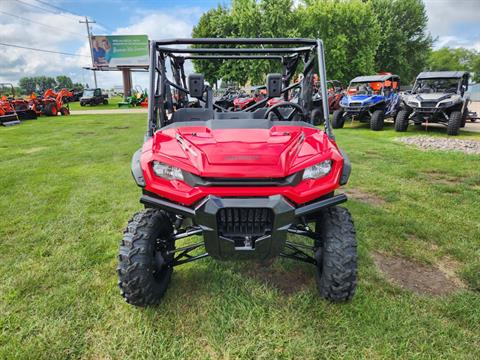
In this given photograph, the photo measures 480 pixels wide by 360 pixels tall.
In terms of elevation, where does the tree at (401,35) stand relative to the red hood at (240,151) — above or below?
above

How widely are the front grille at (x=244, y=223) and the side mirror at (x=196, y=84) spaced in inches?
61.5

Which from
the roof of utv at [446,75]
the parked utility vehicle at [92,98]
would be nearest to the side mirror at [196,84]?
the roof of utv at [446,75]

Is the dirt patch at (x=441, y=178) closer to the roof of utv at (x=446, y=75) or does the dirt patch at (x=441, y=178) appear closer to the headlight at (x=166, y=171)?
the headlight at (x=166, y=171)

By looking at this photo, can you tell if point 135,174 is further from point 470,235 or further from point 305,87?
point 470,235

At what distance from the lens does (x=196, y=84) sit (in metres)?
3.08

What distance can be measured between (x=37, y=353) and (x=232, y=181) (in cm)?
143

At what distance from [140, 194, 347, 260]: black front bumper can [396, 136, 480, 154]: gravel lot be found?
6.72 meters

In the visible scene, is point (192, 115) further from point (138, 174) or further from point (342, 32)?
point (342, 32)

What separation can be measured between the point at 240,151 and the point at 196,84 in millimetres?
1458

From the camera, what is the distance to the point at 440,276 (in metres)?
2.59

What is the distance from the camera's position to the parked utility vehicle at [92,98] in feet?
93.2

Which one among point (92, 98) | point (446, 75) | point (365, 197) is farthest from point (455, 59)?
point (365, 197)

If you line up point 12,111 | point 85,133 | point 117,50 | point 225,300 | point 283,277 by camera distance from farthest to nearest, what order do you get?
point 117,50
point 12,111
point 85,133
point 283,277
point 225,300

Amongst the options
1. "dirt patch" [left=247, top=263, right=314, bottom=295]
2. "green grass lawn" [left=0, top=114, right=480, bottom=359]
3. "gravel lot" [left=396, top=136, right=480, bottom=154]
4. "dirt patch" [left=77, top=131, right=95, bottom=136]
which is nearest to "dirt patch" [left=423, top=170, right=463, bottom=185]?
"green grass lawn" [left=0, top=114, right=480, bottom=359]
